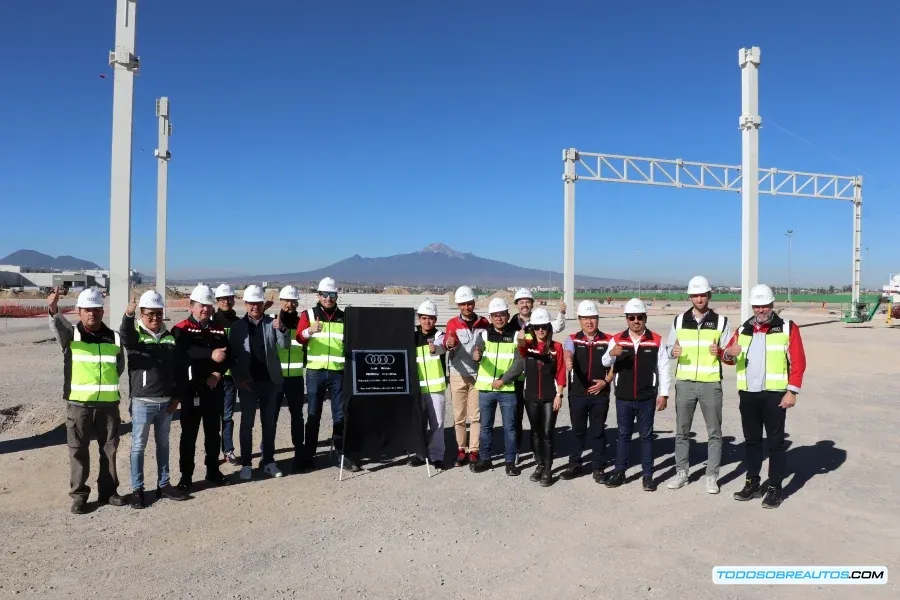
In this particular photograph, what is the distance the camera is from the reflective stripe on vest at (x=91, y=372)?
544 cm

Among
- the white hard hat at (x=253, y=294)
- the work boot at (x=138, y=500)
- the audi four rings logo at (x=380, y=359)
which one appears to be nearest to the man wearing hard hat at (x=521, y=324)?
the audi four rings logo at (x=380, y=359)

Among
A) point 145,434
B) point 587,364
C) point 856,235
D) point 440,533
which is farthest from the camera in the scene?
point 856,235

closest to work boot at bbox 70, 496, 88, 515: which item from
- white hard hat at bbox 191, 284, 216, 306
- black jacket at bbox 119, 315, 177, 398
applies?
black jacket at bbox 119, 315, 177, 398

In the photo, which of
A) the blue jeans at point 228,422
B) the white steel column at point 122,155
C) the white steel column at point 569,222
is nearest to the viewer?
the blue jeans at point 228,422

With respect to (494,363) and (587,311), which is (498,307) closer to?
(494,363)

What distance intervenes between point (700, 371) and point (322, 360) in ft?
12.8

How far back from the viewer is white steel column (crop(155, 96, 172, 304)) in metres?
17.6

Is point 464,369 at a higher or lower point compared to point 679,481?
higher

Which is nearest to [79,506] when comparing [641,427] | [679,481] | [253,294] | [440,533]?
[253,294]

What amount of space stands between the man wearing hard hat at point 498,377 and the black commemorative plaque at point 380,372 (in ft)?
2.73

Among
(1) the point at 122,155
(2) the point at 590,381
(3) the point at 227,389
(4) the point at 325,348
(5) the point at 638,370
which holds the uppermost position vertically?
(1) the point at 122,155

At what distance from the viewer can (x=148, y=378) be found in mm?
5660

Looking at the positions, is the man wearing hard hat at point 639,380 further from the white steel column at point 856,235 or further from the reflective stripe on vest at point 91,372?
the white steel column at point 856,235

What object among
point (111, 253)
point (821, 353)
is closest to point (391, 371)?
point (111, 253)
